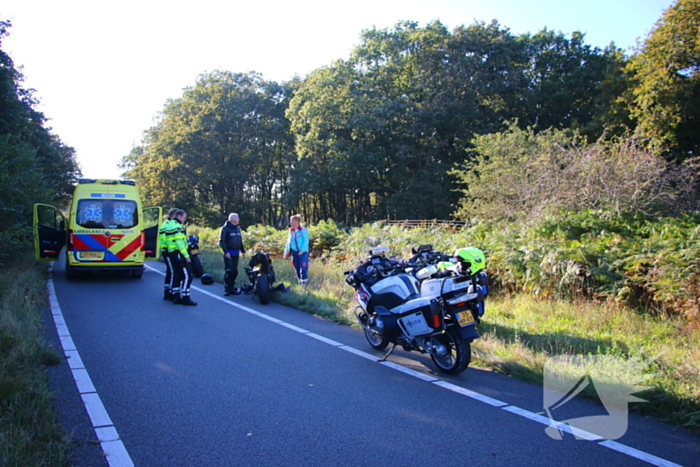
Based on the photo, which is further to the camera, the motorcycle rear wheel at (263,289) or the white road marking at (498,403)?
the motorcycle rear wheel at (263,289)

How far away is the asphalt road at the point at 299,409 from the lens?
3.85 metres

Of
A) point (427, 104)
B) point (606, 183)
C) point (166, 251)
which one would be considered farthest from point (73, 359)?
point (427, 104)

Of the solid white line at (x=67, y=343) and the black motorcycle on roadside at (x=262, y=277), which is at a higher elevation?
the black motorcycle on roadside at (x=262, y=277)

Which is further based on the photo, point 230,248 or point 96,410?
point 230,248

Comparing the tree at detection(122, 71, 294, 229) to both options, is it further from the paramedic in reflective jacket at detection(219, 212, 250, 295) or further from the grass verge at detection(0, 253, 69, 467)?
the grass verge at detection(0, 253, 69, 467)

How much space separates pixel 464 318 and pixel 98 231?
11.3 metres

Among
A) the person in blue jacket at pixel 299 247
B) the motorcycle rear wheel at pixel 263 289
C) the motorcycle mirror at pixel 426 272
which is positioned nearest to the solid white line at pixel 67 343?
the motorcycle rear wheel at pixel 263 289

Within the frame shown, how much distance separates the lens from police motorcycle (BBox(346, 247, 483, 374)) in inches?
226

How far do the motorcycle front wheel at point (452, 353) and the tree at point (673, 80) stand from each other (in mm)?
19131

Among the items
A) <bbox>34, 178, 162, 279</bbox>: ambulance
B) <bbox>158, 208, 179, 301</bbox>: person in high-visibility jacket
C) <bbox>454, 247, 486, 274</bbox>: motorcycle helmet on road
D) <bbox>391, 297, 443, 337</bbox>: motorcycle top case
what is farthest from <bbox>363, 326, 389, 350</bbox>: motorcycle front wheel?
<bbox>34, 178, 162, 279</bbox>: ambulance

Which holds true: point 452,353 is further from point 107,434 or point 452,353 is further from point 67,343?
point 67,343

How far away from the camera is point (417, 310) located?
237 inches

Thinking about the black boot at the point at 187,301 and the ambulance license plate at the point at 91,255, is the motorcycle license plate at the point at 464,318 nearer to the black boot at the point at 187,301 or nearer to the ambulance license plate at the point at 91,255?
the black boot at the point at 187,301

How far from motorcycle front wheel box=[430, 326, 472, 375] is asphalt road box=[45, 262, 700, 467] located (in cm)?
12
